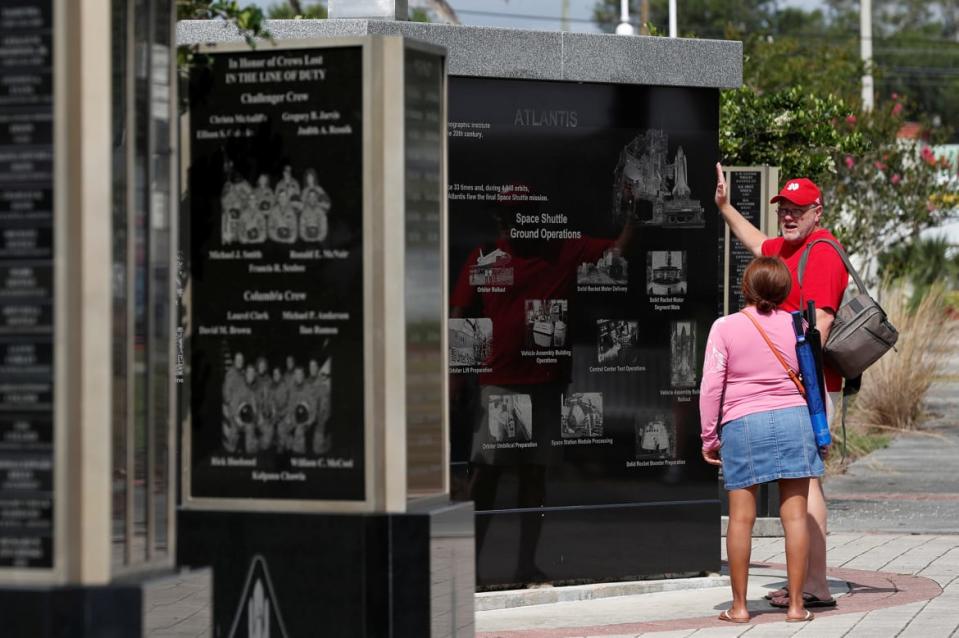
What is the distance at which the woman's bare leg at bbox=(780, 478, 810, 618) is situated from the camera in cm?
810

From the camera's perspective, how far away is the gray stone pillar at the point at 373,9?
8.43 m

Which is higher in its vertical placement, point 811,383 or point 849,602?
point 811,383

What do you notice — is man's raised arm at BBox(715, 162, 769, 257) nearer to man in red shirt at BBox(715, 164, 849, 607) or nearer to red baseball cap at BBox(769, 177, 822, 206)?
→ man in red shirt at BBox(715, 164, 849, 607)

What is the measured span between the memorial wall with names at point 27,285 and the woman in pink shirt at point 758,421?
4.01m

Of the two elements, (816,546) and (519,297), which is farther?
(519,297)

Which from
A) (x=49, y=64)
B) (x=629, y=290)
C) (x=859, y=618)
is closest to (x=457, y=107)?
(x=629, y=290)

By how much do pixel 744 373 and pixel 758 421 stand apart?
0.22m

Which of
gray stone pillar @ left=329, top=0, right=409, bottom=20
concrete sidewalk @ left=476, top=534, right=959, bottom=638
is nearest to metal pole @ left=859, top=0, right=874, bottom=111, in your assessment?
concrete sidewalk @ left=476, top=534, right=959, bottom=638

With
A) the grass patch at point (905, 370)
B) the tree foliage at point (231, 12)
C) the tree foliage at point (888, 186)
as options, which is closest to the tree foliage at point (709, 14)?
the tree foliage at point (888, 186)

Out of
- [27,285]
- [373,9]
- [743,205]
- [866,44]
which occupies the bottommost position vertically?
[27,285]

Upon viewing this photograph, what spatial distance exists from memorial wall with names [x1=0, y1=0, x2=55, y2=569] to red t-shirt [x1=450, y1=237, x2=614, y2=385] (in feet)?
13.4

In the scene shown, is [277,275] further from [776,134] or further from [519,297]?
[776,134]

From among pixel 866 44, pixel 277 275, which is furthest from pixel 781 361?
pixel 866 44

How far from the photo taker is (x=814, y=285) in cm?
856
